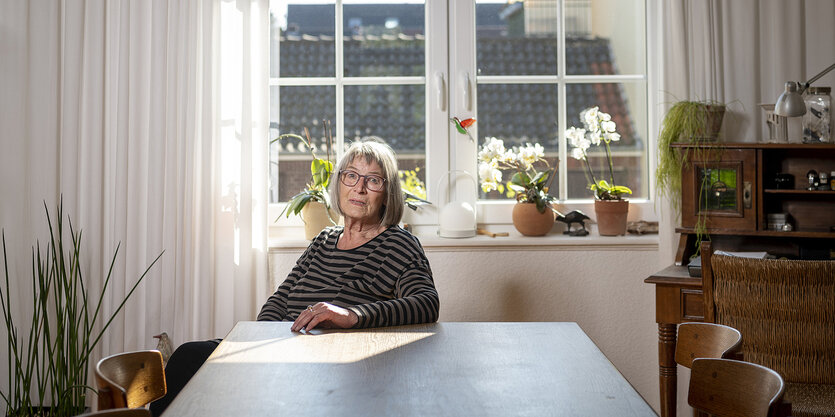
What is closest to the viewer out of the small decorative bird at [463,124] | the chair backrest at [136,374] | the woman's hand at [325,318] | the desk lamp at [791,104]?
the chair backrest at [136,374]

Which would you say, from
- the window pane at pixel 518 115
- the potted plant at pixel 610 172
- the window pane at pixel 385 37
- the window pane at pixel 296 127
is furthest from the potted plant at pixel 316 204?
the potted plant at pixel 610 172

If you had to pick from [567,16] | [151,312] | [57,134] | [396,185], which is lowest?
[151,312]

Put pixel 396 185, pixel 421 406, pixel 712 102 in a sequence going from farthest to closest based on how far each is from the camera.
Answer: pixel 712 102 < pixel 396 185 < pixel 421 406

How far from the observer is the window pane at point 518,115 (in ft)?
11.4

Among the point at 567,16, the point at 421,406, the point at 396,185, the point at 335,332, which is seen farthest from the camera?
the point at 567,16

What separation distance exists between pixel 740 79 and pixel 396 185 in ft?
4.75

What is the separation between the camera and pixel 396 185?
8.70 ft

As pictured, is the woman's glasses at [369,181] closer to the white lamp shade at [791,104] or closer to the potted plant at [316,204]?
the potted plant at [316,204]

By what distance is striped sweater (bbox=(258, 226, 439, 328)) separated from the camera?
8.01ft

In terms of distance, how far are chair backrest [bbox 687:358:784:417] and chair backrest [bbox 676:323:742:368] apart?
9.0 inches

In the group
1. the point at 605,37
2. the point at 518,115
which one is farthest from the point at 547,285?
the point at 605,37

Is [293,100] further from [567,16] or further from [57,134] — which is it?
[567,16]

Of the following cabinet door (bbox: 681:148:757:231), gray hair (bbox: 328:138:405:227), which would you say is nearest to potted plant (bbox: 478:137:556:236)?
cabinet door (bbox: 681:148:757:231)

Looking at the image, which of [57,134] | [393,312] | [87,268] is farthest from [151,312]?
[393,312]
